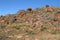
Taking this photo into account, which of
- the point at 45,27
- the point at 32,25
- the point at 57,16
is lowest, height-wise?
the point at 45,27

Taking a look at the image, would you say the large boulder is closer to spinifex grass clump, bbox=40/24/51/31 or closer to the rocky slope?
the rocky slope

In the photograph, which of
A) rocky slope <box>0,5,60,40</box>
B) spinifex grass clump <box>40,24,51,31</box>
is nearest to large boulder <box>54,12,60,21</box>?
Result: rocky slope <box>0,5,60,40</box>

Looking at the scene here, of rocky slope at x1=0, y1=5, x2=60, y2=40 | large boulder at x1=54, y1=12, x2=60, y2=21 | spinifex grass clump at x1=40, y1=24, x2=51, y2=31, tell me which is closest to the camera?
rocky slope at x1=0, y1=5, x2=60, y2=40

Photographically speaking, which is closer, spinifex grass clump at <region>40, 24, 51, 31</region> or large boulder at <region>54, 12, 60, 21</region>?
spinifex grass clump at <region>40, 24, 51, 31</region>

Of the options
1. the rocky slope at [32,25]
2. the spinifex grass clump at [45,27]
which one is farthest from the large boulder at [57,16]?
the spinifex grass clump at [45,27]

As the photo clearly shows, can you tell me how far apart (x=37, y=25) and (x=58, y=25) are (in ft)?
7.23

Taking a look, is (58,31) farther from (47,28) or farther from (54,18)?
(54,18)

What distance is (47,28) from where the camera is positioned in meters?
18.0

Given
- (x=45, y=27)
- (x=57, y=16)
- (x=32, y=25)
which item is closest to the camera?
(x=45, y=27)

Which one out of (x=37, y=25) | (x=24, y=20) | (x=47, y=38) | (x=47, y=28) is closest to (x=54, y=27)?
(x=47, y=28)

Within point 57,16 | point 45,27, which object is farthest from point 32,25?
point 57,16

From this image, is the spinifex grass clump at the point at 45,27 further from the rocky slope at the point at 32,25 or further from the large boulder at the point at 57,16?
the large boulder at the point at 57,16

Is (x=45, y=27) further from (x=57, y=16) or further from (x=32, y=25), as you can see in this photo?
(x=57, y=16)

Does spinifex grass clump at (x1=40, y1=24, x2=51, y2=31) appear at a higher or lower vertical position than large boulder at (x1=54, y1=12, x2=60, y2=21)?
lower
